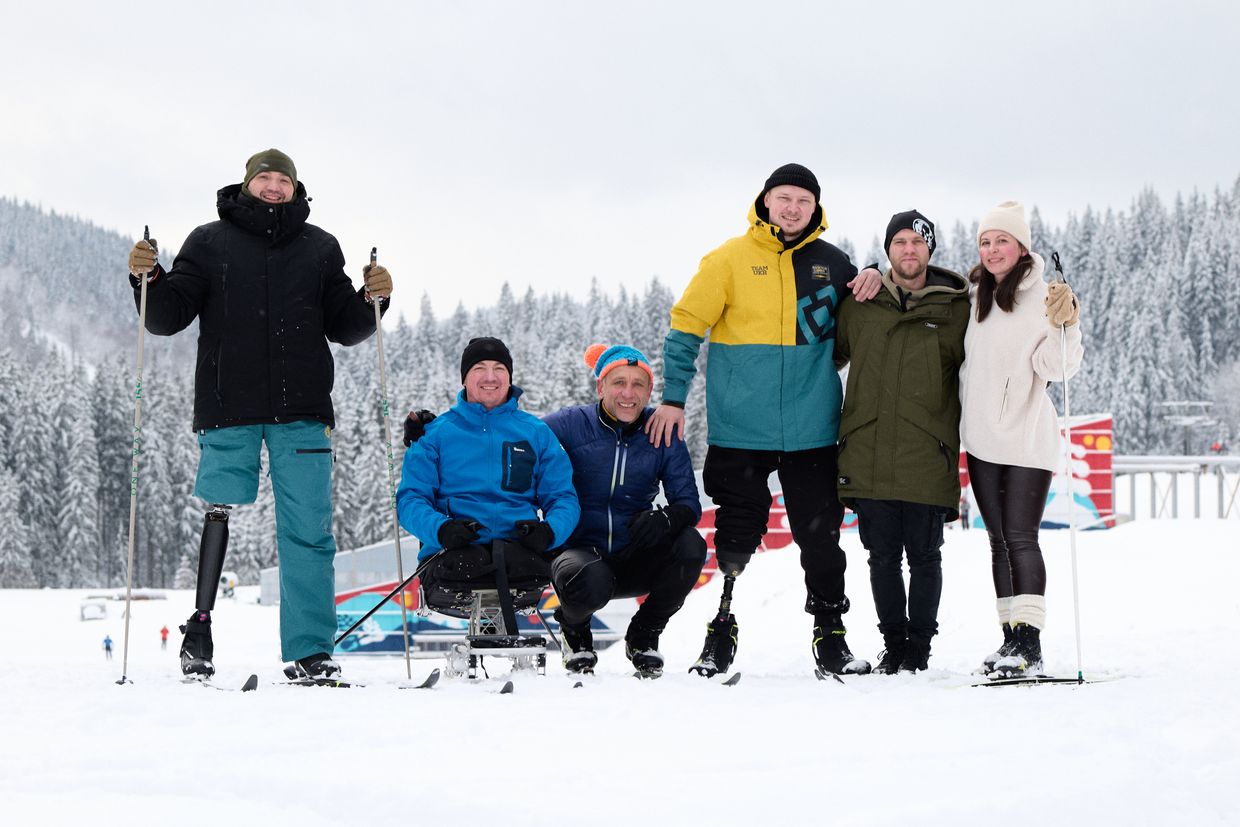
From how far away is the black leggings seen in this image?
14.2 ft

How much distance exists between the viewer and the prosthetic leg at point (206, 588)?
4242 millimetres

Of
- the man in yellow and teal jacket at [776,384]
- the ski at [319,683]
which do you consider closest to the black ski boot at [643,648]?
the man in yellow and teal jacket at [776,384]

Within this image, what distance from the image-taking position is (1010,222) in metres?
4.45

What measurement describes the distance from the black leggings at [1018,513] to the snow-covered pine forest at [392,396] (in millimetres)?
38080

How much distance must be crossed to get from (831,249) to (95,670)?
3.57 m

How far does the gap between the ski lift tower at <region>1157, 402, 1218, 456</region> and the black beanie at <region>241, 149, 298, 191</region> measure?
61.9 metres

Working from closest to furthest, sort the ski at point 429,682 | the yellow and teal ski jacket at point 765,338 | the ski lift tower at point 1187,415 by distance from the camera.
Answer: the ski at point 429,682 < the yellow and teal ski jacket at point 765,338 < the ski lift tower at point 1187,415

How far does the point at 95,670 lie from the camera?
460cm

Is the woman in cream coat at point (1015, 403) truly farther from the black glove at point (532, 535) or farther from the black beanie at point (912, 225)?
the black glove at point (532, 535)

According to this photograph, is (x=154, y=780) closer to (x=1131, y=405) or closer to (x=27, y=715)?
(x=27, y=715)

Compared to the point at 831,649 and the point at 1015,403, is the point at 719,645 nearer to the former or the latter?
the point at 831,649

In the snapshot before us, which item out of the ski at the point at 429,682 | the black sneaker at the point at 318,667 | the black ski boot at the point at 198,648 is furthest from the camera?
the black sneaker at the point at 318,667

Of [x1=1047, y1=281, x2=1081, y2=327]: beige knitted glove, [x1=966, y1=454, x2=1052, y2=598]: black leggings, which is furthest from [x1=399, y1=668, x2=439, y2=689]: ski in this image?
[x1=1047, y1=281, x2=1081, y2=327]: beige knitted glove

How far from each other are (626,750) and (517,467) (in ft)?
5.60
